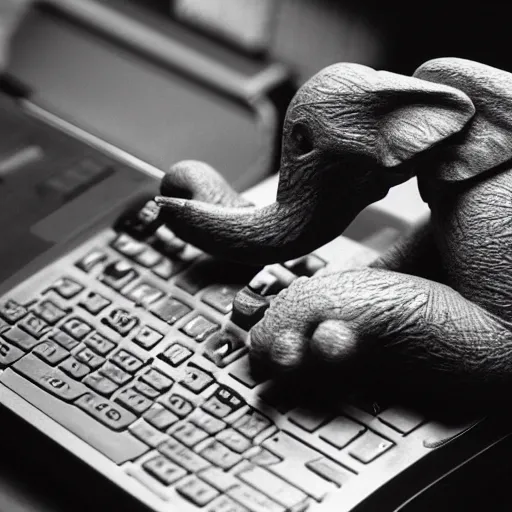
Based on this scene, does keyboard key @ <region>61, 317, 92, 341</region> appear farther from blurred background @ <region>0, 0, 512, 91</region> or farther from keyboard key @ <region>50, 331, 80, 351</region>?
blurred background @ <region>0, 0, 512, 91</region>

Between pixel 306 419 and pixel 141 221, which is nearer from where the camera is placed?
pixel 306 419

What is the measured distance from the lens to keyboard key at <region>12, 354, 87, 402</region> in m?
0.91

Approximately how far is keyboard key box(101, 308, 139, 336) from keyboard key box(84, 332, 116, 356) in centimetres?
1

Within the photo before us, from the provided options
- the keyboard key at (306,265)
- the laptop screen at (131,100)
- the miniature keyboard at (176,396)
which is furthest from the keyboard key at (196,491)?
the laptop screen at (131,100)

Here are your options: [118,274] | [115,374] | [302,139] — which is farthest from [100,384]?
[302,139]

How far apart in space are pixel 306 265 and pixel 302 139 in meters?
0.17

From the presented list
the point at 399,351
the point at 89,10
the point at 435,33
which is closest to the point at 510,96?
the point at 399,351

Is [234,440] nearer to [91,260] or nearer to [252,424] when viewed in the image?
[252,424]

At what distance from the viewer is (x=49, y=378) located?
36.1 inches

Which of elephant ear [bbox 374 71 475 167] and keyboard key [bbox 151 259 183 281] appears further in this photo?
keyboard key [bbox 151 259 183 281]

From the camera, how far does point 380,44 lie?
1.31 metres

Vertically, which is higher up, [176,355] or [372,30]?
[372,30]

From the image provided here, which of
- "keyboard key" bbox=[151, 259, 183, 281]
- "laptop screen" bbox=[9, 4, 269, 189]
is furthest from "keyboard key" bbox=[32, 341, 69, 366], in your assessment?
"laptop screen" bbox=[9, 4, 269, 189]

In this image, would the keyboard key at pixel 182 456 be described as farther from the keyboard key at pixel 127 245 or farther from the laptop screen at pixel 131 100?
the laptop screen at pixel 131 100
